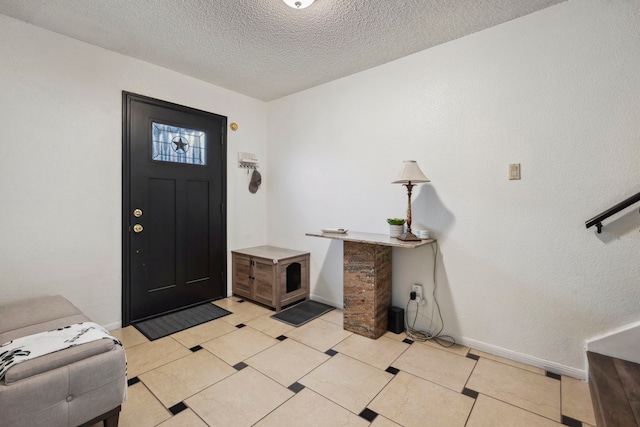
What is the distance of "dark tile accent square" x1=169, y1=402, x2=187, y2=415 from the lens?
5.81 ft

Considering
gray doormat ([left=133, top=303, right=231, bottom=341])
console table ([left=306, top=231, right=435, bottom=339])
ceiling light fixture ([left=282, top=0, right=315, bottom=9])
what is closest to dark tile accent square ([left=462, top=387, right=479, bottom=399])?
console table ([left=306, top=231, right=435, bottom=339])

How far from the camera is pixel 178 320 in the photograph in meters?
3.10

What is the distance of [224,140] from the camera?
3729 millimetres

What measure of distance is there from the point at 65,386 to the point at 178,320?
1.72 m

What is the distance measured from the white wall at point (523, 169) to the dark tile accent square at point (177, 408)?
2049mm

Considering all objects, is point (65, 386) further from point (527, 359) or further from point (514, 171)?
point (514, 171)

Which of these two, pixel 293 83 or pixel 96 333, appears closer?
pixel 96 333

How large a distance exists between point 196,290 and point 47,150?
1.98m

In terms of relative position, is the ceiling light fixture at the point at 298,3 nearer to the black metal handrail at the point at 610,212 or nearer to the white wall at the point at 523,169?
the white wall at the point at 523,169

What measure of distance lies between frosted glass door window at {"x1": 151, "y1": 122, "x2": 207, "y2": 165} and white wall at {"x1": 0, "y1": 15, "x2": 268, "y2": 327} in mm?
332

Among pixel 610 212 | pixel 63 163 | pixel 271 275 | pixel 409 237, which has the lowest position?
pixel 271 275

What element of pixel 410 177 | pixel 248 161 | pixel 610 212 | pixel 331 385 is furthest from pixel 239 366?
pixel 610 212

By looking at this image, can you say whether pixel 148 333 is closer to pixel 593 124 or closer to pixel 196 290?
pixel 196 290

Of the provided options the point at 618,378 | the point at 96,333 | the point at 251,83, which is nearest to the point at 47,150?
the point at 96,333
